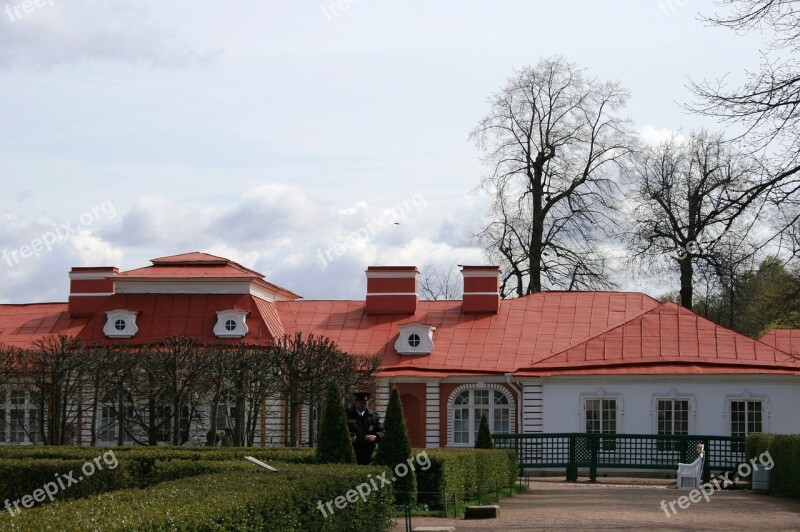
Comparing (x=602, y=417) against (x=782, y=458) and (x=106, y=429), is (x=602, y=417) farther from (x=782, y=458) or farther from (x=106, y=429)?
(x=106, y=429)

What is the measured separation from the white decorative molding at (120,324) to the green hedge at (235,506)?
23.5 m

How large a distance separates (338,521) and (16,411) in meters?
25.7

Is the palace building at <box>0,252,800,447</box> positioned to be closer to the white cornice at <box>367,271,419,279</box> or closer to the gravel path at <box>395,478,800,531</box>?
the white cornice at <box>367,271,419,279</box>

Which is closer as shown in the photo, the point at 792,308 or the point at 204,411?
the point at 792,308


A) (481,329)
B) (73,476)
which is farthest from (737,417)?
(73,476)

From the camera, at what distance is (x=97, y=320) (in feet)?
123

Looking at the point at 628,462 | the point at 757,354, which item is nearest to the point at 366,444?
the point at 628,462

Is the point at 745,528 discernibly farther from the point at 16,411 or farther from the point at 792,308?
the point at 16,411

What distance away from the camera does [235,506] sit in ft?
31.6

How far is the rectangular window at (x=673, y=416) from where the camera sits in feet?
106

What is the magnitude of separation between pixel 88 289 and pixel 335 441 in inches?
947

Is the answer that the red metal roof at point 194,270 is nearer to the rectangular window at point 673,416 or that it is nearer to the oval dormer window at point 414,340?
the oval dormer window at point 414,340

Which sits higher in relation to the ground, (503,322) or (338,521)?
(503,322)

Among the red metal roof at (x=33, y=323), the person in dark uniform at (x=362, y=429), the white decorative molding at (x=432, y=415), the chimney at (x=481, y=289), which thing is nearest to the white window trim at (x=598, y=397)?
the white decorative molding at (x=432, y=415)
